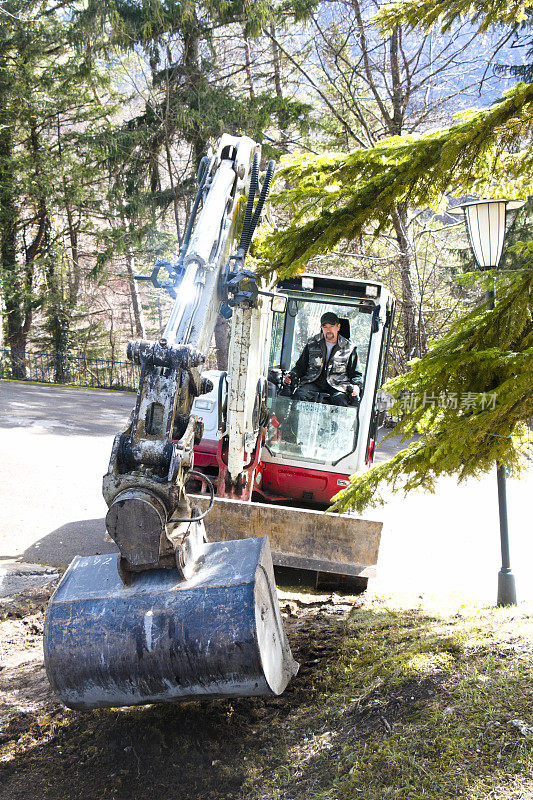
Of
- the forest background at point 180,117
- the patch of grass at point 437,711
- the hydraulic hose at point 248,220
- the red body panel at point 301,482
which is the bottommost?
the patch of grass at point 437,711

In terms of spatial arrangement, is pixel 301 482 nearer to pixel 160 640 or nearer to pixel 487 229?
pixel 487 229

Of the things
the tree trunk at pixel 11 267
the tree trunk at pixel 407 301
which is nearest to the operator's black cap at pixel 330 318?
the tree trunk at pixel 407 301

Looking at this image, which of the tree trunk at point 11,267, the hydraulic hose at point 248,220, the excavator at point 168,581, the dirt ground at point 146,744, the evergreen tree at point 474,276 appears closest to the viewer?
the excavator at point 168,581

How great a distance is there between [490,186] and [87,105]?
71.3 ft

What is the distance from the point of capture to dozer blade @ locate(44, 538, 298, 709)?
270 cm

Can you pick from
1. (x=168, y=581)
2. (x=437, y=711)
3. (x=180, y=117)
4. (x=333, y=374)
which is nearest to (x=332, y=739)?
(x=437, y=711)

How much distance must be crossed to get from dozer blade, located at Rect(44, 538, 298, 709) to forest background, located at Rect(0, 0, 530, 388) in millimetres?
10074

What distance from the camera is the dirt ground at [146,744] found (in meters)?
2.82

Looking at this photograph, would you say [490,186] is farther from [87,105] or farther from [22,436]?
[87,105]

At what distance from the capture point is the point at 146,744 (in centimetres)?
305

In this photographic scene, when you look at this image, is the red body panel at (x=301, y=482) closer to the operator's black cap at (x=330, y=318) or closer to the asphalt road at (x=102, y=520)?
the asphalt road at (x=102, y=520)

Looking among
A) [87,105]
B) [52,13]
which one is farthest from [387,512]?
[52,13]

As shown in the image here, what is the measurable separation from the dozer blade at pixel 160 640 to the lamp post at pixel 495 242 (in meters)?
2.78

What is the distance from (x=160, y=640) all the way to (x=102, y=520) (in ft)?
16.8
